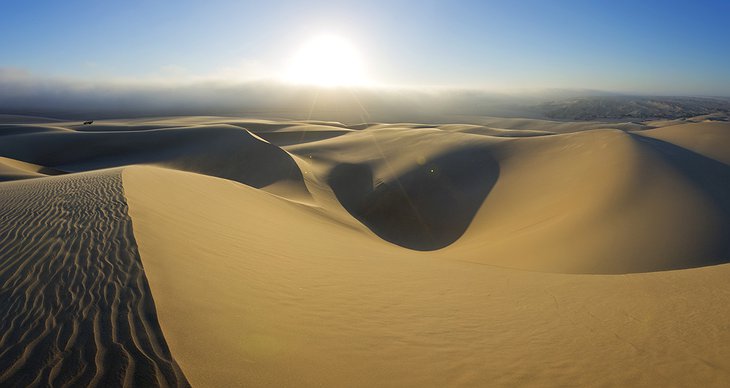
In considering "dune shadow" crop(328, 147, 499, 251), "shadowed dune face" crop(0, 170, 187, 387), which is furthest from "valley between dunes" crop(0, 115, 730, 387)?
"dune shadow" crop(328, 147, 499, 251)

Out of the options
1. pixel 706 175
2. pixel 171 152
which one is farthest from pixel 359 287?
pixel 171 152

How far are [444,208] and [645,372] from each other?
40.7 ft

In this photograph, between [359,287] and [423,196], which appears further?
[423,196]

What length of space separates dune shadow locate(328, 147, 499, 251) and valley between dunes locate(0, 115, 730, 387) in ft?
2.52

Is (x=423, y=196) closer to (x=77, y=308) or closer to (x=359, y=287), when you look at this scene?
(x=359, y=287)

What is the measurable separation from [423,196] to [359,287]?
12.1m

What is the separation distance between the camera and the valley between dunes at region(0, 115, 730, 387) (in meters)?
3.02

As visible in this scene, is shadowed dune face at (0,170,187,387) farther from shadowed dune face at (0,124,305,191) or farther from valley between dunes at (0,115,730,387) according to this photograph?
shadowed dune face at (0,124,305,191)

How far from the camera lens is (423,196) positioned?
17219mm

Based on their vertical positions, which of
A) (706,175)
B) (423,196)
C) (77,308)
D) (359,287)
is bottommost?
(423,196)

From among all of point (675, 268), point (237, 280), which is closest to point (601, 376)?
point (237, 280)

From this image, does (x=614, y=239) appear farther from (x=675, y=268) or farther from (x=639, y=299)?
(x=639, y=299)

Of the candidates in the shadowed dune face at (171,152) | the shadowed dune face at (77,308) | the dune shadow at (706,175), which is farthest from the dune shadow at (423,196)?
the shadowed dune face at (77,308)

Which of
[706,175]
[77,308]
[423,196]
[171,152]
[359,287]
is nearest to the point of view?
[77,308]
